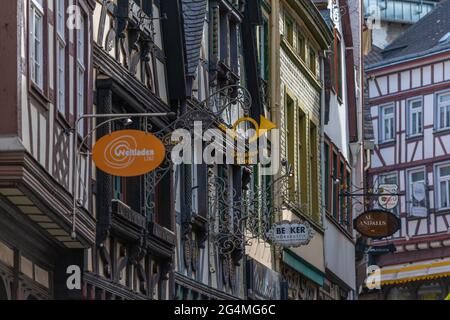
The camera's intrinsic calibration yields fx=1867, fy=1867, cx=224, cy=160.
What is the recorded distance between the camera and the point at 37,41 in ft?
60.2

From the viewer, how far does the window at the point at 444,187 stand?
59.8 metres

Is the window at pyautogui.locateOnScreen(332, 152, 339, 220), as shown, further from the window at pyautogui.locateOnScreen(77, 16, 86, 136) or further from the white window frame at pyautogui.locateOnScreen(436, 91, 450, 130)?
the window at pyautogui.locateOnScreen(77, 16, 86, 136)

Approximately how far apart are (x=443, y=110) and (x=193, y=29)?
112ft

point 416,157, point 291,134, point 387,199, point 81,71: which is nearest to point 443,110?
point 416,157

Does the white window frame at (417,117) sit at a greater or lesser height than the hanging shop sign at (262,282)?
greater

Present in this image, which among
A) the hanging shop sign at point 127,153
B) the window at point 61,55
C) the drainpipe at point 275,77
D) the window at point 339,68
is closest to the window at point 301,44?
the drainpipe at point 275,77

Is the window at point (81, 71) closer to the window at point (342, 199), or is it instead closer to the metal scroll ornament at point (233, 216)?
the metal scroll ornament at point (233, 216)

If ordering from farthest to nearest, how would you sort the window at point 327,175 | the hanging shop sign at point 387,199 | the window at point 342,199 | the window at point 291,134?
1. the hanging shop sign at point 387,199
2. the window at point 342,199
3. the window at point 327,175
4. the window at point 291,134

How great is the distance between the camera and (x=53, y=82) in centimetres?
1900

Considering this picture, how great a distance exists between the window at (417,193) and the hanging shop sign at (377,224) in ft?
67.6

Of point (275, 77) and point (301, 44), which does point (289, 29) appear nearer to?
point (301, 44)
